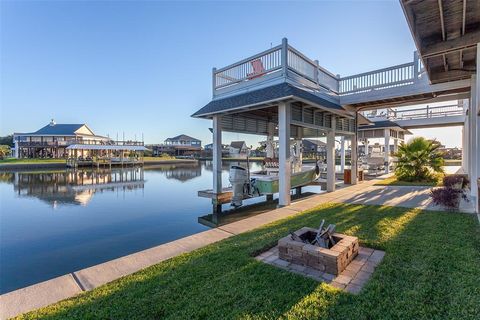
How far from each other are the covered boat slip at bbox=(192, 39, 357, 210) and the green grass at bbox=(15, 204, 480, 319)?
4460 millimetres

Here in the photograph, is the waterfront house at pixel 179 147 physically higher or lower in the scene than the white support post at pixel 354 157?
higher

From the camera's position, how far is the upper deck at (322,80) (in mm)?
8297

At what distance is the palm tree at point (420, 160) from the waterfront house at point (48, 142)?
154 feet

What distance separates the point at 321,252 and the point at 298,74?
6912 millimetres

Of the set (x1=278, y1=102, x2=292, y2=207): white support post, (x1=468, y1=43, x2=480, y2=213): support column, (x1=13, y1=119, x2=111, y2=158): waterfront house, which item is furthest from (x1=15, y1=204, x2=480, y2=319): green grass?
(x1=13, y1=119, x2=111, y2=158): waterfront house

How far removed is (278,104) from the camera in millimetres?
7922

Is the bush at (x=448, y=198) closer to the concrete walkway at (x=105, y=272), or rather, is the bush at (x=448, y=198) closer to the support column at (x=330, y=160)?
the concrete walkway at (x=105, y=272)

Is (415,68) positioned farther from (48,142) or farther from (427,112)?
(48,142)

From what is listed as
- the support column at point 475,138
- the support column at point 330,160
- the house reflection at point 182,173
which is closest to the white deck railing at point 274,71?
the support column at point 330,160

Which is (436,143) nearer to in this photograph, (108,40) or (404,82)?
(404,82)

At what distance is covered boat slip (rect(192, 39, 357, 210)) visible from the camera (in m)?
7.90

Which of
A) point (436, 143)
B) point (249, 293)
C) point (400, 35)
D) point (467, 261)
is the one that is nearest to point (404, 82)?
point (400, 35)

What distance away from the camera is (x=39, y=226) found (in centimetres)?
834

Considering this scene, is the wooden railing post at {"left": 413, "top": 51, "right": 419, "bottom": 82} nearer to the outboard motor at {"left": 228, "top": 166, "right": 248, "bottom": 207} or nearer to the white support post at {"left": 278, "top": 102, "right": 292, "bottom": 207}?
the white support post at {"left": 278, "top": 102, "right": 292, "bottom": 207}
